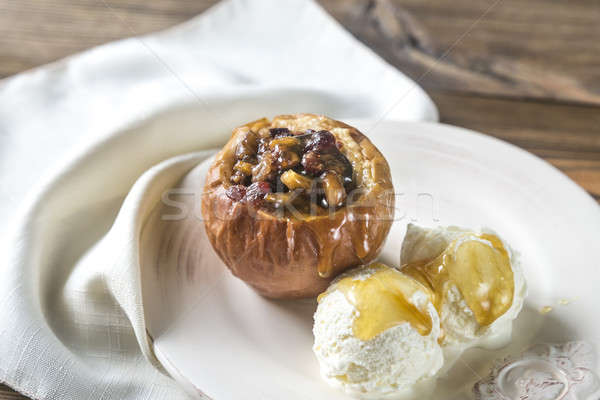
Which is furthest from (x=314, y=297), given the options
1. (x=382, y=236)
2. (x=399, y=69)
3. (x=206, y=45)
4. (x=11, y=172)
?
(x=206, y=45)

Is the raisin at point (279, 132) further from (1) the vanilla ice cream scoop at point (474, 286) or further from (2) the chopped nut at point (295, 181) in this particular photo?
(1) the vanilla ice cream scoop at point (474, 286)

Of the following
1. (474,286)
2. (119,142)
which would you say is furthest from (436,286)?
(119,142)

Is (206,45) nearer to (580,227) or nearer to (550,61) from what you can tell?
(550,61)

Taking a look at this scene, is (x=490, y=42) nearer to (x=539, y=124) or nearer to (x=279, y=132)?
(x=539, y=124)

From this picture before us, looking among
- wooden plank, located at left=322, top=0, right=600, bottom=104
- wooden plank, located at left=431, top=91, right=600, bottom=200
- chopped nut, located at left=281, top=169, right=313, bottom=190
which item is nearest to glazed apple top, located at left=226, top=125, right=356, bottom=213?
chopped nut, located at left=281, top=169, right=313, bottom=190

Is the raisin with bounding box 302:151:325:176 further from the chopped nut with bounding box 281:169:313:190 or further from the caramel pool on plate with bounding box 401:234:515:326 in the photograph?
the caramel pool on plate with bounding box 401:234:515:326

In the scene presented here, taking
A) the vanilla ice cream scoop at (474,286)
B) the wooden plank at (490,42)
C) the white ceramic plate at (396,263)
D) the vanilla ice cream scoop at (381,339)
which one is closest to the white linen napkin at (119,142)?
the white ceramic plate at (396,263)
